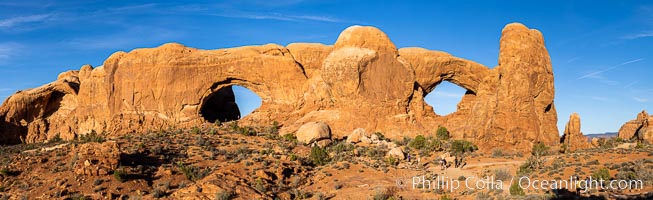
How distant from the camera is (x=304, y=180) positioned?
101 feet

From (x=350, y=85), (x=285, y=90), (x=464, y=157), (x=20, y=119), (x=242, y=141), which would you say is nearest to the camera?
(x=464, y=157)

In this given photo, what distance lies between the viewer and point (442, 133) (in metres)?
41.4

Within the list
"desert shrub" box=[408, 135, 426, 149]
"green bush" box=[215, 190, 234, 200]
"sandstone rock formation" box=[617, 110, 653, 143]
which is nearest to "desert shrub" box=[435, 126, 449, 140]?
"desert shrub" box=[408, 135, 426, 149]

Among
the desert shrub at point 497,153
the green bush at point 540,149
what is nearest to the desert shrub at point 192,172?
the desert shrub at point 497,153

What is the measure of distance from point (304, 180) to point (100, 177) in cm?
1109

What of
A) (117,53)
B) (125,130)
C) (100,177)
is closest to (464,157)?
(100,177)

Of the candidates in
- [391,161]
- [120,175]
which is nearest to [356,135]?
[391,161]

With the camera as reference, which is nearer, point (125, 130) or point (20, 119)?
point (125, 130)

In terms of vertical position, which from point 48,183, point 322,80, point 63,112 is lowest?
point 48,183

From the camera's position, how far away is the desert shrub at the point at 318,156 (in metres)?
34.7

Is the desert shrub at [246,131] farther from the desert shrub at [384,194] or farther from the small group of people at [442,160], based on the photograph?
the desert shrub at [384,194]

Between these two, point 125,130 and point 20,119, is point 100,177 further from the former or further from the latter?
point 20,119

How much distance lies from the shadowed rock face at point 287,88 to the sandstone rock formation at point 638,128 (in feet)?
28.5

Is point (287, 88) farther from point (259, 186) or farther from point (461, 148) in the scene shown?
point (259, 186)
